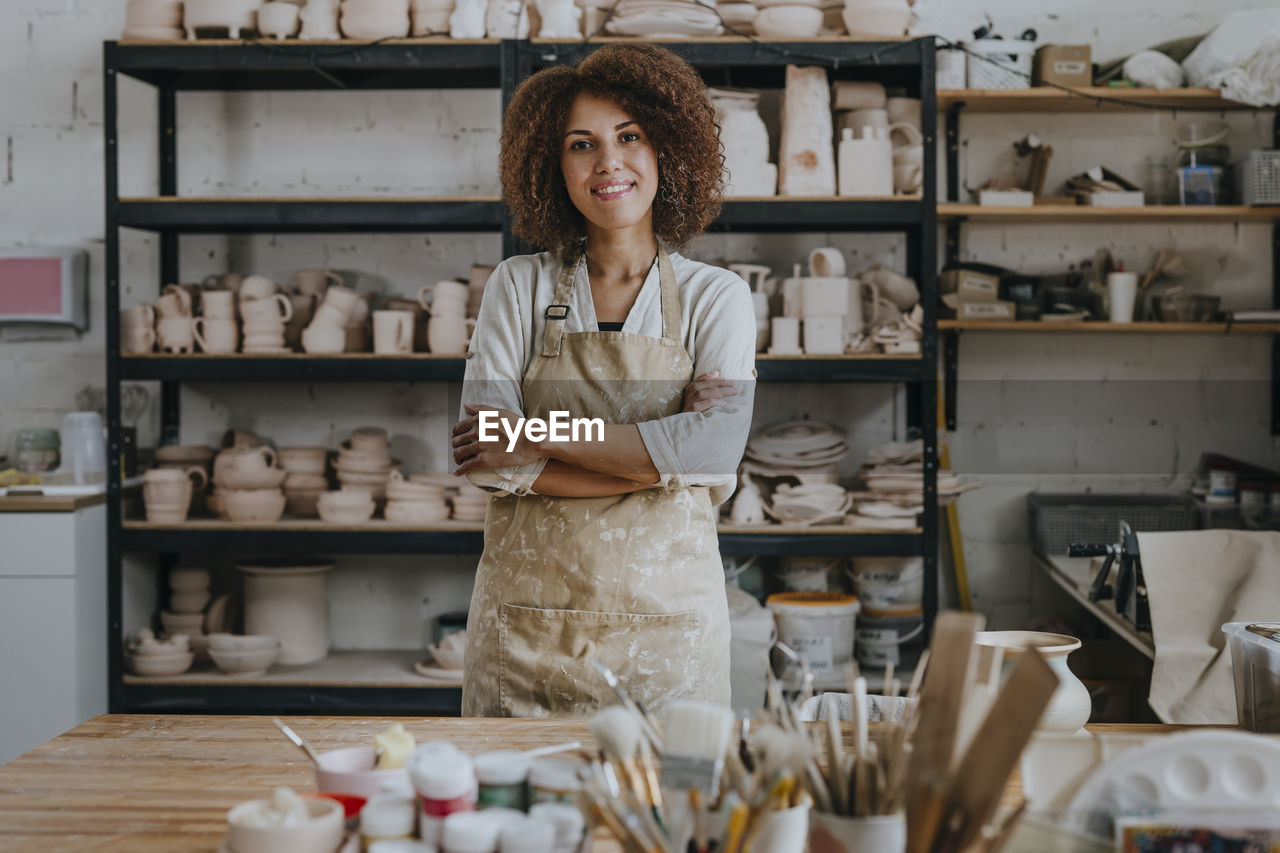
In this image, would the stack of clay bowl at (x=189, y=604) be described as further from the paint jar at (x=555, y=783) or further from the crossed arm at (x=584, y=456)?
the paint jar at (x=555, y=783)

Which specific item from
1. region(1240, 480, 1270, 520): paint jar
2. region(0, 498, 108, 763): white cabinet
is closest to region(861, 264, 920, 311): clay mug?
region(1240, 480, 1270, 520): paint jar

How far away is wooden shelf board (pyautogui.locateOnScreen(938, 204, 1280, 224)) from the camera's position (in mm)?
3254

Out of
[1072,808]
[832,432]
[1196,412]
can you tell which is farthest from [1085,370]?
[1072,808]

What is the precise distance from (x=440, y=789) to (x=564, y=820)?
103mm

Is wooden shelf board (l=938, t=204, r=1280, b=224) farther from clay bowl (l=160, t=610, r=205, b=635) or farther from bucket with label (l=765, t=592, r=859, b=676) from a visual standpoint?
clay bowl (l=160, t=610, r=205, b=635)

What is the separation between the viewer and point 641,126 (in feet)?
5.81

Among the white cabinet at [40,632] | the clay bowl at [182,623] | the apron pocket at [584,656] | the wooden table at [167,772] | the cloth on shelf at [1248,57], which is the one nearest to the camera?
the wooden table at [167,772]

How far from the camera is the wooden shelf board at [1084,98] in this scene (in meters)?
3.27

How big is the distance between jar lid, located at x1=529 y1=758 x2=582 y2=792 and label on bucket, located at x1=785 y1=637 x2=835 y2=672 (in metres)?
2.30

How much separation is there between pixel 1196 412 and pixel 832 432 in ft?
4.34

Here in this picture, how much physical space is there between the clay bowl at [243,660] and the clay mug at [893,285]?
7.32ft

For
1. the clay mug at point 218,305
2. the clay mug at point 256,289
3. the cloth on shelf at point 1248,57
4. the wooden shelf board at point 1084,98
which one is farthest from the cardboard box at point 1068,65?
the clay mug at point 218,305

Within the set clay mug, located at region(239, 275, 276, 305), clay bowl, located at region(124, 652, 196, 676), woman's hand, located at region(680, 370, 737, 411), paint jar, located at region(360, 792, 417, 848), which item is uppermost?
clay mug, located at region(239, 275, 276, 305)

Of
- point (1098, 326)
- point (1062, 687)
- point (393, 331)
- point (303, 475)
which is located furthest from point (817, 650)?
point (1062, 687)
